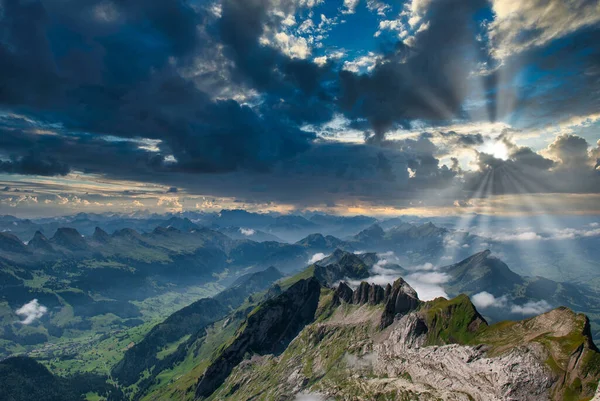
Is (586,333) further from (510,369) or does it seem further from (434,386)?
(434,386)

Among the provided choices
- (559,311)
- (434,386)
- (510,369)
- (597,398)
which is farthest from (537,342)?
(434,386)

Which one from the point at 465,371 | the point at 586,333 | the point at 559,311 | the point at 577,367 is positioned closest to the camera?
the point at 577,367

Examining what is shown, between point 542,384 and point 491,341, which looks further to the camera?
point 491,341

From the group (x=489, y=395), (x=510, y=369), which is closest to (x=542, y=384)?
(x=510, y=369)

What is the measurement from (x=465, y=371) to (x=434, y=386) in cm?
2716

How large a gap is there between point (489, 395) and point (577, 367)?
3967 cm

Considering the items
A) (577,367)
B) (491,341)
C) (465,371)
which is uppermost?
(577,367)

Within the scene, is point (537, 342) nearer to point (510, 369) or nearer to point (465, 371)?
point (510, 369)

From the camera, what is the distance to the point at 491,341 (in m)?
178

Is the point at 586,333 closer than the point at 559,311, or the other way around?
the point at 586,333

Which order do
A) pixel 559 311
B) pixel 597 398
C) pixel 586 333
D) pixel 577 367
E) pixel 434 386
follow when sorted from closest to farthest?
pixel 597 398 → pixel 577 367 → pixel 586 333 → pixel 559 311 → pixel 434 386

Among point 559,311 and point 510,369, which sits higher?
point 559,311

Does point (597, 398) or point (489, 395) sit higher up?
point (597, 398)

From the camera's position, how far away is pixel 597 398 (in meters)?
105
